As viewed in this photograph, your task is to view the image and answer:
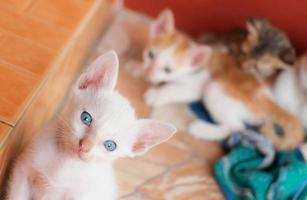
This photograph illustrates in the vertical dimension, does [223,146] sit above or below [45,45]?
below

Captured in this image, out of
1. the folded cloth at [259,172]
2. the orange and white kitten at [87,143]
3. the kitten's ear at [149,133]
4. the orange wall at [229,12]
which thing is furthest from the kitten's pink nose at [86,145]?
the orange wall at [229,12]

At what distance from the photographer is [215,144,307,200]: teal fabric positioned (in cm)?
189

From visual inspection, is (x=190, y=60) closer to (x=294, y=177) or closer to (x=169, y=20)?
(x=169, y=20)

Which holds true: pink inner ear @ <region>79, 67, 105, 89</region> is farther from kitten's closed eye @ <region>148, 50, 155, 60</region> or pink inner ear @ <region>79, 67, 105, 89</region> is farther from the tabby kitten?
the tabby kitten

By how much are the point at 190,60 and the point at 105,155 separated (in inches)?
37.8

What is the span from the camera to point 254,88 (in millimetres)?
2119

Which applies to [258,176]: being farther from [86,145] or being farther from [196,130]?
[86,145]

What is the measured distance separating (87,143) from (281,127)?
3.59 ft

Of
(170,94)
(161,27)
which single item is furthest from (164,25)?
(170,94)

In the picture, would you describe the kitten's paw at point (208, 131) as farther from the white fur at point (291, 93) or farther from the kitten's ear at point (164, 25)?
the kitten's ear at point (164, 25)

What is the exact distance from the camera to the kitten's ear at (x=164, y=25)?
211cm

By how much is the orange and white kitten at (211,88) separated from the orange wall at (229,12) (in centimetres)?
28

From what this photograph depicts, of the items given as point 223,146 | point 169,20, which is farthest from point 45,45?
point 223,146

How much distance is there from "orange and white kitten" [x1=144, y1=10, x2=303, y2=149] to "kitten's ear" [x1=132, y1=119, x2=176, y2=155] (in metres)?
0.81
